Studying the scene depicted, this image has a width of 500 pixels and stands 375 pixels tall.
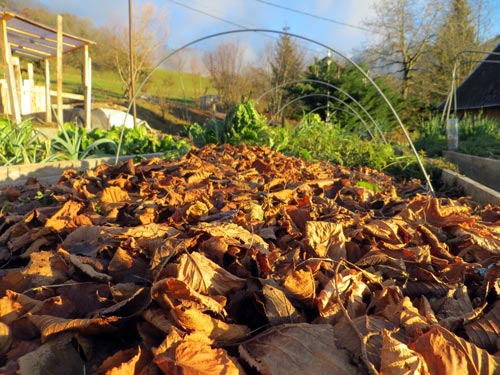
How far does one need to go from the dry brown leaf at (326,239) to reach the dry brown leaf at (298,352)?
1.54ft

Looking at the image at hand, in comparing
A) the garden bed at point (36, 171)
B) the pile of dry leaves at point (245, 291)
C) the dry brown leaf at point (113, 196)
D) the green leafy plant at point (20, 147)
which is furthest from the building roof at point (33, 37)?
the pile of dry leaves at point (245, 291)

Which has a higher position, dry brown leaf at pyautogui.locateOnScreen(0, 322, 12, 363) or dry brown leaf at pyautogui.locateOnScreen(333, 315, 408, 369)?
dry brown leaf at pyautogui.locateOnScreen(333, 315, 408, 369)

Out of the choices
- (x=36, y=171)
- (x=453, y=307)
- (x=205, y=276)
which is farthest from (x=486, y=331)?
(x=36, y=171)

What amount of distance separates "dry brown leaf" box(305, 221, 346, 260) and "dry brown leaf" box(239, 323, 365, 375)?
0.47m

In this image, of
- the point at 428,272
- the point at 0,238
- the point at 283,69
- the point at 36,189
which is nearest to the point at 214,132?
the point at 36,189

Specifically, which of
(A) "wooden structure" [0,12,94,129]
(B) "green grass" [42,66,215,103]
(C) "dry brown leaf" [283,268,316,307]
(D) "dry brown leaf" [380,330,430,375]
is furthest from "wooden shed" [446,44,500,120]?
(D) "dry brown leaf" [380,330,430,375]

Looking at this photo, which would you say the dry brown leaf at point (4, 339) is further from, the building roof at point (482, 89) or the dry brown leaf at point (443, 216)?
the building roof at point (482, 89)

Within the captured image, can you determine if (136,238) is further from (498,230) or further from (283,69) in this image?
(283,69)

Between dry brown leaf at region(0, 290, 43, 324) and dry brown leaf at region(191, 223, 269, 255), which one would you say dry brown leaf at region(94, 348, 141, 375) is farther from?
dry brown leaf at region(191, 223, 269, 255)

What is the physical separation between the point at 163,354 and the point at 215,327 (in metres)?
0.16

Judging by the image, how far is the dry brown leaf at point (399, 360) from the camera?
0.86 metres

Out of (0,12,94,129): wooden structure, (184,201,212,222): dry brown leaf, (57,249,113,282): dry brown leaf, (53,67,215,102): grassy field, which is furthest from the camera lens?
(53,67,215,102): grassy field

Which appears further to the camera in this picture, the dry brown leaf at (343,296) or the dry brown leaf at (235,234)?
the dry brown leaf at (235,234)

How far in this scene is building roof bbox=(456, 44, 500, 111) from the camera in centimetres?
1745
